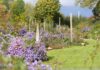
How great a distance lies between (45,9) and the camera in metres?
38.7

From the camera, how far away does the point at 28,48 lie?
14.3 metres

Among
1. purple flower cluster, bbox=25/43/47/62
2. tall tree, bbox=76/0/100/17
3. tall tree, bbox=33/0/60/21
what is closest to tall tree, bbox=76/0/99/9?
tall tree, bbox=76/0/100/17

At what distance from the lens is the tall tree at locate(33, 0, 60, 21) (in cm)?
3806

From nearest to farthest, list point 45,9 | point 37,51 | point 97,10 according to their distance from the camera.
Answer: point 37,51 < point 97,10 < point 45,9

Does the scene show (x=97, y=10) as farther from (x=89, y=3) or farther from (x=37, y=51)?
(x=37, y=51)

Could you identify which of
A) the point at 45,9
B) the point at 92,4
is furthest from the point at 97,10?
the point at 45,9

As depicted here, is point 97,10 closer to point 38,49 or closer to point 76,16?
point 76,16

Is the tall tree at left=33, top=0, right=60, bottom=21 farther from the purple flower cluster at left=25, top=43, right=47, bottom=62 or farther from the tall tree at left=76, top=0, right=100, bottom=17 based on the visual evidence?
the purple flower cluster at left=25, top=43, right=47, bottom=62

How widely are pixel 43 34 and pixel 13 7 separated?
83.2 ft

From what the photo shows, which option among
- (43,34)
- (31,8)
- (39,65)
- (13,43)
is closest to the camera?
→ (39,65)

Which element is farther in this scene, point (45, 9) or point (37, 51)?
point (45, 9)

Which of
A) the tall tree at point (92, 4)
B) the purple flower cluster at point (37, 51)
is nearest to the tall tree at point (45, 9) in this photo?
the tall tree at point (92, 4)

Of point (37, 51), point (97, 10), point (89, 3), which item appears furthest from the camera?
point (89, 3)

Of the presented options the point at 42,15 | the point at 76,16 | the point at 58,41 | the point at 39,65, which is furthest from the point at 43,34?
the point at 76,16
